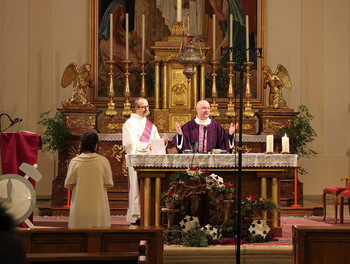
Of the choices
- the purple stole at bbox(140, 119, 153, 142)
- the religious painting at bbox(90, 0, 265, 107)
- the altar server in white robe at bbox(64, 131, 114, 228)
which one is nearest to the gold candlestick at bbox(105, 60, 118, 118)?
the religious painting at bbox(90, 0, 265, 107)

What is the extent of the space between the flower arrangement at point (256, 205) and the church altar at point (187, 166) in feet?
0.62

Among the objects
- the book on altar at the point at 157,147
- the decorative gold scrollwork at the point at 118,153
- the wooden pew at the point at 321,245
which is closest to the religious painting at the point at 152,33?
the decorative gold scrollwork at the point at 118,153

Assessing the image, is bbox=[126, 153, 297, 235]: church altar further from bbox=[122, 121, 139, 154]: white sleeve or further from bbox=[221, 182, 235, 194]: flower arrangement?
bbox=[122, 121, 139, 154]: white sleeve

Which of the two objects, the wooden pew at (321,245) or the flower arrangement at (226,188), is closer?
the wooden pew at (321,245)

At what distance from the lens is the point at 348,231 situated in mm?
4758

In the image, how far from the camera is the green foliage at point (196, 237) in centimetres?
640

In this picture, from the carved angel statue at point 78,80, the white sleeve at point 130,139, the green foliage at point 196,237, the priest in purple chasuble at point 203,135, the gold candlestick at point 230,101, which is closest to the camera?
the green foliage at point 196,237

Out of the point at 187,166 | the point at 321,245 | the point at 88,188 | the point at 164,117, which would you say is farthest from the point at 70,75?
the point at 321,245

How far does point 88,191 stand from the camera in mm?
5625

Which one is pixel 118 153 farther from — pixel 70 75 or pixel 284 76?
pixel 284 76

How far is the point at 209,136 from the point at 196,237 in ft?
6.24

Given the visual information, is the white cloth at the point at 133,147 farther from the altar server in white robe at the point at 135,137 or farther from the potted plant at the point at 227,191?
the potted plant at the point at 227,191

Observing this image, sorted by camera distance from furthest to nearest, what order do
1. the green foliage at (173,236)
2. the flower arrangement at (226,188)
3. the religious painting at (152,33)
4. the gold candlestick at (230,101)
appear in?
the religious painting at (152,33), the gold candlestick at (230,101), the flower arrangement at (226,188), the green foliage at (173,236)

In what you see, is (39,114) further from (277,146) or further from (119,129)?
(277,146)
